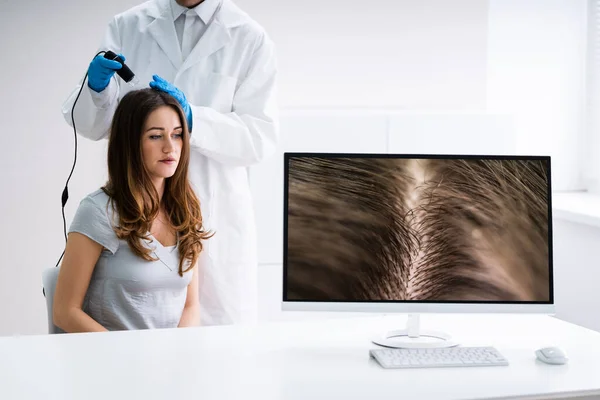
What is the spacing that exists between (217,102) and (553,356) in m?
1.36

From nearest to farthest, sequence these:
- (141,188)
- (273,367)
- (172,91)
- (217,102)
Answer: (273,367)
(141,188)
(172,91)
(217,102)

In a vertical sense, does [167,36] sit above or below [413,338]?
above

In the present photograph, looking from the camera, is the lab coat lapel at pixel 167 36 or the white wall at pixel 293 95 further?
the white wall at pixel 293 95

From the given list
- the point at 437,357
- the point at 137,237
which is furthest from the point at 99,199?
the point at 437,357

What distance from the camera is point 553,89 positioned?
3.84 meters

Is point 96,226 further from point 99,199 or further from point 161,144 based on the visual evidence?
point 161,144

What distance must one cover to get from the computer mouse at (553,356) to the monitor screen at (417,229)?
125 mm

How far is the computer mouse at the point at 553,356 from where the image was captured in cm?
164

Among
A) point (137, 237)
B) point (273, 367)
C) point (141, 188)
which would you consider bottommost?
point (273, 367)

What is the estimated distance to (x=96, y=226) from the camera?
2.04 m

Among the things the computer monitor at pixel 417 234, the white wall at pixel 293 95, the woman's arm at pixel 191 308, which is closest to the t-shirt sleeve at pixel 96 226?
the woman's arm at pixel 191 308

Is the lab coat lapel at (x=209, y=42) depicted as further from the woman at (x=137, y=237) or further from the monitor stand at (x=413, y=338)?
the monitor stand at (x=413, y=338)

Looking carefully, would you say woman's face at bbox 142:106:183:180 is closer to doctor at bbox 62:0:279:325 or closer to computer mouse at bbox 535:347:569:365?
doctor at bbox 62:0:279:325

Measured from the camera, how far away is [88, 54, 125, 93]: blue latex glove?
226 centimetres
